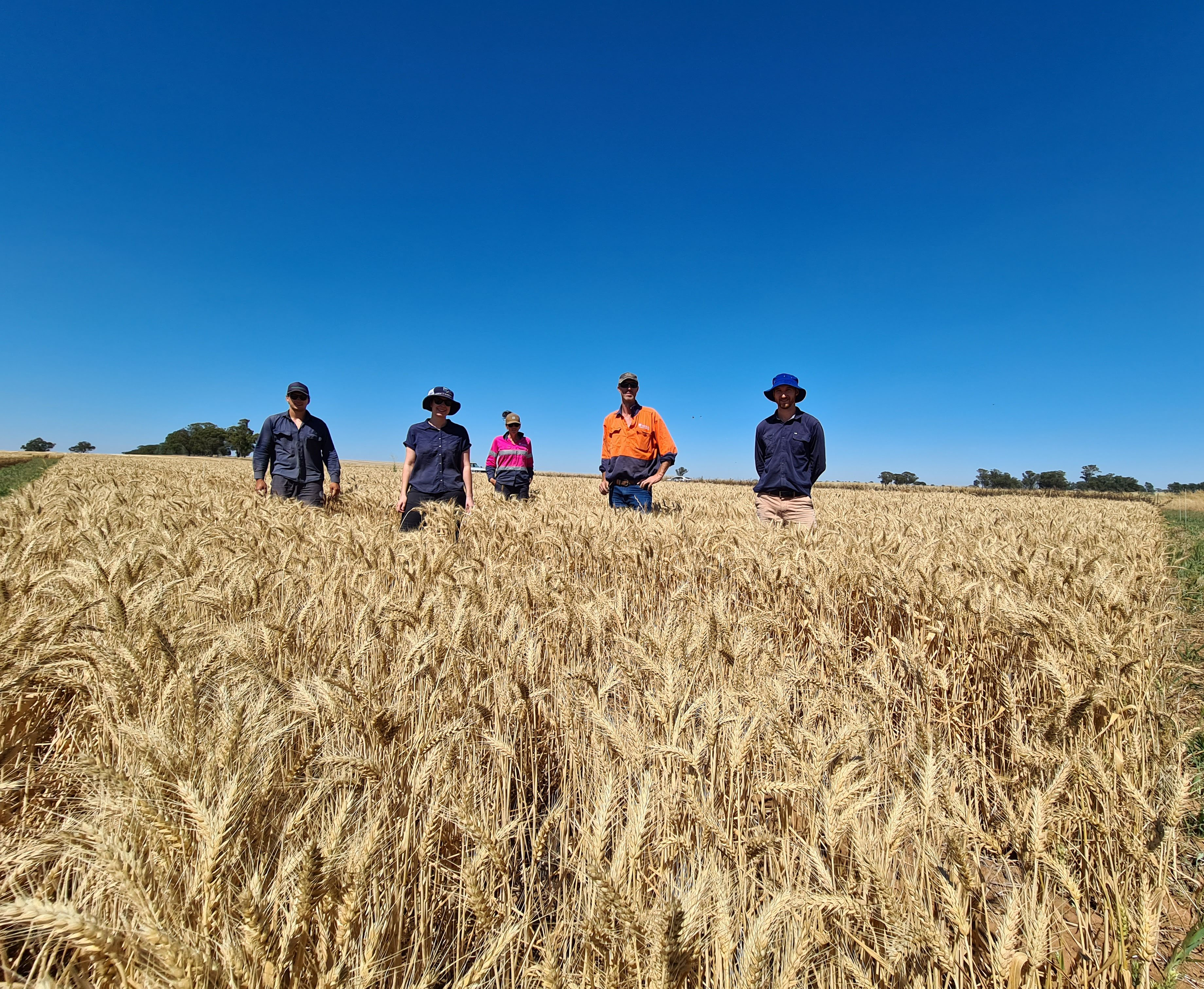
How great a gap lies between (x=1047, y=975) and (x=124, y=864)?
1.55 metres

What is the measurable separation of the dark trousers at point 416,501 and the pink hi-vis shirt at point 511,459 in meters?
3.40

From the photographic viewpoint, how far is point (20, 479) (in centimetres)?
1772

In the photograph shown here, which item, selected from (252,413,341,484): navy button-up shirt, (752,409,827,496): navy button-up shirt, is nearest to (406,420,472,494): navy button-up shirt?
(252,413,341,484): navy button-up shirt

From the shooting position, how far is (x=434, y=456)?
5.55 metres

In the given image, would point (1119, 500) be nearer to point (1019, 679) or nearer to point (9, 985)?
point (1019, 679)

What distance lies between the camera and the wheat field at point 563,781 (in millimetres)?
893

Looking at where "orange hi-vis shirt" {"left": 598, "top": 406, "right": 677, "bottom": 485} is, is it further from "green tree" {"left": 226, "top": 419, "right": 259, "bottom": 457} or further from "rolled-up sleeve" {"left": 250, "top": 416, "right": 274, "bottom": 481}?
"green tree" {"left": 226, "top": 419, "right": 259, "bottom": 457}

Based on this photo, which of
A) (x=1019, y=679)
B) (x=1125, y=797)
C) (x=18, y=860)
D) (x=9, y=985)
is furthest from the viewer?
(x=1019, y=679)

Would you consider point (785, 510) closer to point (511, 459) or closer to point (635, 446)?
point (635, 446)

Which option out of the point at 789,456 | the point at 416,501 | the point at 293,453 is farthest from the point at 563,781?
the point at 293,453

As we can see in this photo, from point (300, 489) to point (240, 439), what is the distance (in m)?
88.1

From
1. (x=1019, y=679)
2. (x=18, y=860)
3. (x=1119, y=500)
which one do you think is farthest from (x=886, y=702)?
(x=1119, y=500)

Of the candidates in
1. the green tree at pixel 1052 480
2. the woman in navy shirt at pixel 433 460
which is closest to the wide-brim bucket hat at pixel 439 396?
the woman in navy shirt at pixel 433 460

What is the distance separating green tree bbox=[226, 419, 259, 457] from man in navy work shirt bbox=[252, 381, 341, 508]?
82.0 meters
